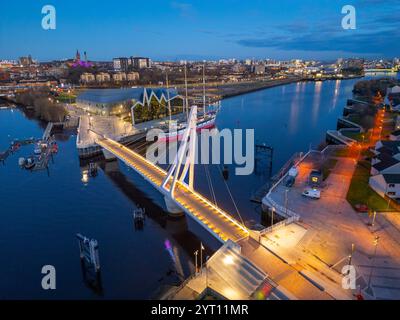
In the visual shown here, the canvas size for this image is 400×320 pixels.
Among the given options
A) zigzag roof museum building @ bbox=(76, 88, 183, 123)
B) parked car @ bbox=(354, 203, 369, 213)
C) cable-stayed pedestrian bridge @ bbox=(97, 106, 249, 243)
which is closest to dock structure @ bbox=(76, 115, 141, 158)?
zigzag roof museum building @ bbox=(76, 88, 183, 123)

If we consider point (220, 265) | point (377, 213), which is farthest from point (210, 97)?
point (220, 265)

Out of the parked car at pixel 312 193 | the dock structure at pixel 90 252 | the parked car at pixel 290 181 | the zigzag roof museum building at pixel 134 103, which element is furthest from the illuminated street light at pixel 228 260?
the zigzag roof museum building at pixel 134 103

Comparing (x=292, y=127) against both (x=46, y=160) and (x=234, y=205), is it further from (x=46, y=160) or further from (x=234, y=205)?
(x=46, y=160)

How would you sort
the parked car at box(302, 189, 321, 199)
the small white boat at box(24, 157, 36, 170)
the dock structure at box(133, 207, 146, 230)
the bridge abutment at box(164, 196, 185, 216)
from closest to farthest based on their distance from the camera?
the parked car at box(302, 189, 321, 199) → the dock structure at box(133, 207, 146, 230) → the bridge abutment at box(164, 196, 185, 216) → the small white boat at box(24, 157, 36, 170)

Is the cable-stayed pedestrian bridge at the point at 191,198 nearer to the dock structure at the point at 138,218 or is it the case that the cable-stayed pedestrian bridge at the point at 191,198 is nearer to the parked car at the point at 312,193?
the dock structure at the point at 138,218

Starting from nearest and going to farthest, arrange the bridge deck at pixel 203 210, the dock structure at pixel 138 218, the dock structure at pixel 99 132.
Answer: the bridge deck at pixel 203 210 → the dock structure at pixel 138 218 → the dock structure at pixel 99 132

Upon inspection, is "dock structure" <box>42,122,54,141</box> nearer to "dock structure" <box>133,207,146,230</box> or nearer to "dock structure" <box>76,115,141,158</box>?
"dock structure" <box>76,115,141,158</box>
